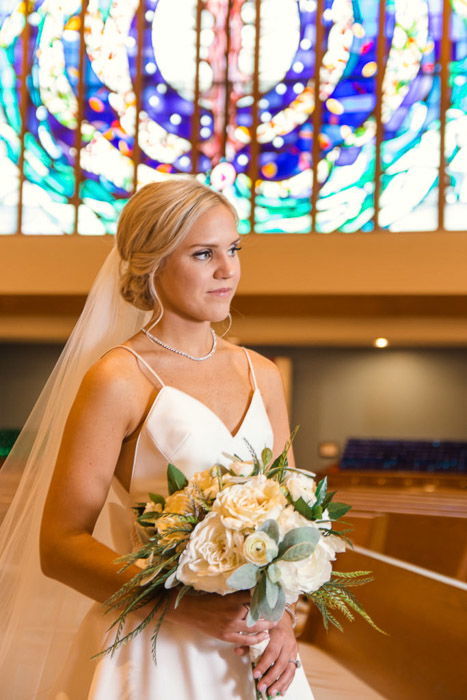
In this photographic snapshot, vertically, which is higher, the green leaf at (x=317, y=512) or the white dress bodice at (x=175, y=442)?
the white dress bodice at (x=175, y=442)

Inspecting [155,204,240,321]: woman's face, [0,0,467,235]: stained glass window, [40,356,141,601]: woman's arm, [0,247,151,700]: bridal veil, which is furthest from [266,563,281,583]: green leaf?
[0,0,467,235]: stained glass window

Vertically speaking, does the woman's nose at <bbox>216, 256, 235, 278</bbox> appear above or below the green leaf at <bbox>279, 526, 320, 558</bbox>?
above

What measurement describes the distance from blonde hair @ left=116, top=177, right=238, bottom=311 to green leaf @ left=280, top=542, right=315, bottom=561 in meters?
0.69

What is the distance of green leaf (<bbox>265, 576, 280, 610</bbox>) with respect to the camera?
133 cm

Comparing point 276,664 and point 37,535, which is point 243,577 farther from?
point 37,535

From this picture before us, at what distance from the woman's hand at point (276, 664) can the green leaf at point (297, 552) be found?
0.90ft

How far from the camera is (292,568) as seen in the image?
4.47ft

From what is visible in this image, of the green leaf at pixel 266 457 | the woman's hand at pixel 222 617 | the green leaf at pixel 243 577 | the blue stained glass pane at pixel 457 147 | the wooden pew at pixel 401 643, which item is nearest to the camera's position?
the green leaf at pixel 243 577

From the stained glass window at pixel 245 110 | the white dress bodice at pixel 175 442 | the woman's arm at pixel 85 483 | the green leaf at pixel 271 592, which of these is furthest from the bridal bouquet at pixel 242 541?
the stained glass window at pixel 245 110

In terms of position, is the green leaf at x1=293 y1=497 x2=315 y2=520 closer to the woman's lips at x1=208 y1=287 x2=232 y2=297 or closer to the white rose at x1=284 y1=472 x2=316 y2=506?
the white rose at x1=284 y1=472 x2=316 y2=506

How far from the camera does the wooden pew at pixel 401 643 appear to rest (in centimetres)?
242

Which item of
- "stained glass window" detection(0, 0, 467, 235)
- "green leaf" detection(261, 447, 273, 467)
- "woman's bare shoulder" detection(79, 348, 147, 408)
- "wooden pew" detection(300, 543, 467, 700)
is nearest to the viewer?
"green leaf" detection(261, 447, 273, 467)

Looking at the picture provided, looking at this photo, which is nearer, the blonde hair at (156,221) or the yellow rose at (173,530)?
the yellow rose at (173,530)

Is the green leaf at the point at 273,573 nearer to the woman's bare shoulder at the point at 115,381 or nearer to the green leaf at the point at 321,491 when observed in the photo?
the green leaf at the point at 321,491
